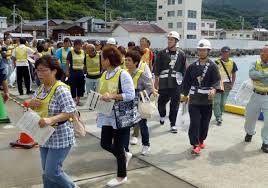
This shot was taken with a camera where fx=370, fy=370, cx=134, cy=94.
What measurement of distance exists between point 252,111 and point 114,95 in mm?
3186

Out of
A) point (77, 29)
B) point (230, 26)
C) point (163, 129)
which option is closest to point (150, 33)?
point (77, 29)

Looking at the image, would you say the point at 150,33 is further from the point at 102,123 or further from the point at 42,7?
the point at 102,123

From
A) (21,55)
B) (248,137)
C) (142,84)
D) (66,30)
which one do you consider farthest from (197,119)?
(66,30)

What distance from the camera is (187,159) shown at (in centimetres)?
566

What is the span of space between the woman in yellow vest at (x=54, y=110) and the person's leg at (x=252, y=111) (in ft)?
12.6

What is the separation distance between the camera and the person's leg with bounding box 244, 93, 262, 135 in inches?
247

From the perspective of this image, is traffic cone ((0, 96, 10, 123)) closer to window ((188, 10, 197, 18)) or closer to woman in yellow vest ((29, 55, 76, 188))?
woman in yellow vest ((29, 55, 76, 188))

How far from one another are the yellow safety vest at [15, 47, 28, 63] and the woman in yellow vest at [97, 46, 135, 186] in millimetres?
7426

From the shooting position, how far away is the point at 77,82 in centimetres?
951

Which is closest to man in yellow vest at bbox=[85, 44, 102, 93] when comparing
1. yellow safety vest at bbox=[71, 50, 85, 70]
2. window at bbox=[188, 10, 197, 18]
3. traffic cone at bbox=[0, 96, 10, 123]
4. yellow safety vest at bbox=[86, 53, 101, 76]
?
yellow safety vest at bbox=[86, 53, 101, 76]

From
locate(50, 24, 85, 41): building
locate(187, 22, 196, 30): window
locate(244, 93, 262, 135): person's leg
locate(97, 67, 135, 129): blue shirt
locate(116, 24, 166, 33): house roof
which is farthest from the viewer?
locate(187, 22, 196, 30): window

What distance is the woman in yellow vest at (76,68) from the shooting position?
921cm

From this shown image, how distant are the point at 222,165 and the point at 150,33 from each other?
65.3m

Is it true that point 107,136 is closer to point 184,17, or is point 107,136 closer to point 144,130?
point 144,130
